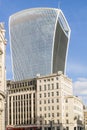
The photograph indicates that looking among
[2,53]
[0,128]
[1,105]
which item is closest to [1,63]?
[2,53]

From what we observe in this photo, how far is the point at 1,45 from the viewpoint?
7000 cm

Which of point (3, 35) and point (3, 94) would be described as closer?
point (3, 94)

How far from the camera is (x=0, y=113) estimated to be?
66.8m

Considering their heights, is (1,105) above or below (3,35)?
below

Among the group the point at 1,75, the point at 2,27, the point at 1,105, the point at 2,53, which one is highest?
the point at 2,27

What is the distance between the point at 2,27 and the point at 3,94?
14.4m

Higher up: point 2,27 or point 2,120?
point 2,27

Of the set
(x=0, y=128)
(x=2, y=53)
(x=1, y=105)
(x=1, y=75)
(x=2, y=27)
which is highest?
(x=2, y=27)

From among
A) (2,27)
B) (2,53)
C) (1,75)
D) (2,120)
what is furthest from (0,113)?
(2,27)

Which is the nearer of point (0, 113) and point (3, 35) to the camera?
point (0, 113)

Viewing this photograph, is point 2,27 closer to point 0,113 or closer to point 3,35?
point 3,35

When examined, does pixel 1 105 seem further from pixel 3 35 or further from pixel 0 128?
pixel 3 35

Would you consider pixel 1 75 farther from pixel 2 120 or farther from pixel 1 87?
pixel 2 120

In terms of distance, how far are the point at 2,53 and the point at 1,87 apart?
6670mm
